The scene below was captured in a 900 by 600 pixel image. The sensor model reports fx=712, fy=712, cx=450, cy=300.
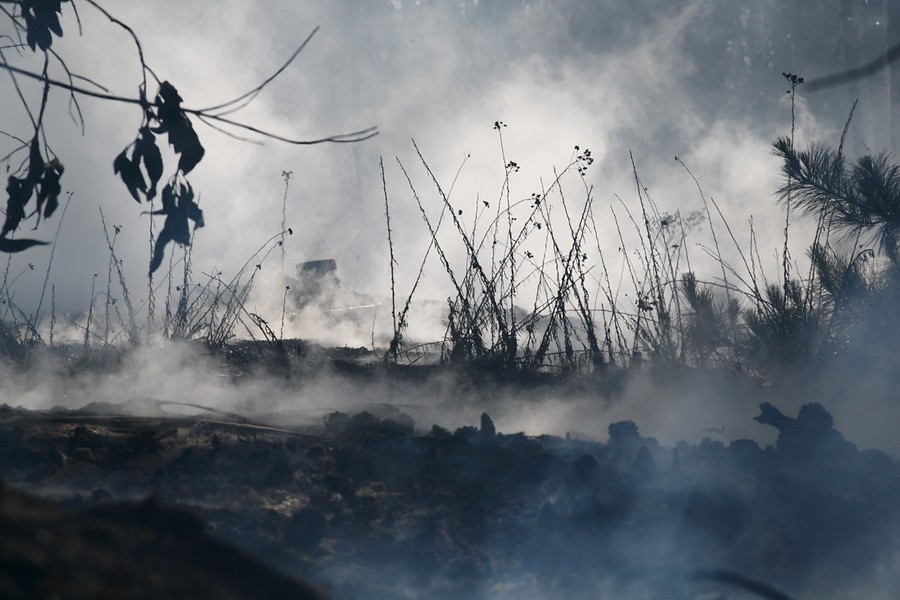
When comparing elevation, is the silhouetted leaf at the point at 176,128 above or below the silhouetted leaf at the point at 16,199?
above

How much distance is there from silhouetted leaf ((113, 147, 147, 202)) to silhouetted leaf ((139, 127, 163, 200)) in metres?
0.03

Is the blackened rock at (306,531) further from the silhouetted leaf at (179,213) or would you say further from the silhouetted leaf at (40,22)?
the silhouetted leaf at (40,22)

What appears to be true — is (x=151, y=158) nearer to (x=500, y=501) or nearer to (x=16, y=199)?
(x=16, y=199)

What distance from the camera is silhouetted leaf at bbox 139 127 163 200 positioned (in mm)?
2385

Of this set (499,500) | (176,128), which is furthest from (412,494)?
(176,128)

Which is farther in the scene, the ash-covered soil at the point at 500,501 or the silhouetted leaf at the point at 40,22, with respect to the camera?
the silhouetted leaf at the point at 40,22

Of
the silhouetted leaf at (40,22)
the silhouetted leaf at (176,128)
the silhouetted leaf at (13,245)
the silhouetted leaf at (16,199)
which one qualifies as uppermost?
the silhouetted leaf at (40,22)

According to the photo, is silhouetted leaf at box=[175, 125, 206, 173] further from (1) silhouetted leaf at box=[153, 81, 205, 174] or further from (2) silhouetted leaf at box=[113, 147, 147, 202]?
(2) silhouetted leaf at box=[113, 147, 147, 202]

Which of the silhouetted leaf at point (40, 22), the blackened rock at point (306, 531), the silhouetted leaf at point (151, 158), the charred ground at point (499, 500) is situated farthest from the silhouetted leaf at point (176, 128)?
the blackened rock at point (306, 531)

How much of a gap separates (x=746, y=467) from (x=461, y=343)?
2.51 metres

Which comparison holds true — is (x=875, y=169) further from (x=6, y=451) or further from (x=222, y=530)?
(x=6, y=451)

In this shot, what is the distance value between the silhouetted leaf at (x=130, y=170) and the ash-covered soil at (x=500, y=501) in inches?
39.1

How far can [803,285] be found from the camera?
5.02 metres

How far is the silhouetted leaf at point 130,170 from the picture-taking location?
7.69ft
